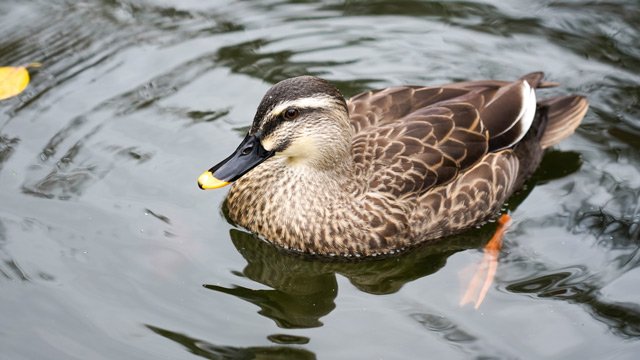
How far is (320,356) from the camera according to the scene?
6652 millimetres

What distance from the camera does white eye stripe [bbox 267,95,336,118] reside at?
7023 mm

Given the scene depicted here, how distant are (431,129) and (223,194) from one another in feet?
5.96

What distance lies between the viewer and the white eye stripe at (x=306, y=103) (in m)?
7.02

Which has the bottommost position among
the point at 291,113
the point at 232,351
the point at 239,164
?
the point at 232,351

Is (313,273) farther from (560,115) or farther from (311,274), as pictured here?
(560,115)

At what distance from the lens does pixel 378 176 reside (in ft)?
25.2

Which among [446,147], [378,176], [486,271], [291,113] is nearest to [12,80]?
[291,113]

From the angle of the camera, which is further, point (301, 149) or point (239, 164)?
point (301, 149)

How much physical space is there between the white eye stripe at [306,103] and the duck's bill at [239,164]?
27 centimetres

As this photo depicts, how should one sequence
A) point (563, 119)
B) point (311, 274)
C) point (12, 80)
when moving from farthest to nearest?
point (12, 80)
point (563, 119)
point (311, 274)

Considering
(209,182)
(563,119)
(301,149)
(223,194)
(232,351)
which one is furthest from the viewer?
(563,119)

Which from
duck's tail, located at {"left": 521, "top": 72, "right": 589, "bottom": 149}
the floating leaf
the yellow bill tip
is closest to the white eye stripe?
the yellow bill tip

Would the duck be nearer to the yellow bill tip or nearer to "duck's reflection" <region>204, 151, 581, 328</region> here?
"duck's reflection" <region>204, 151, 581, 328</region>

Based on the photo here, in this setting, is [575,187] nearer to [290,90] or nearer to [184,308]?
[290,90]
